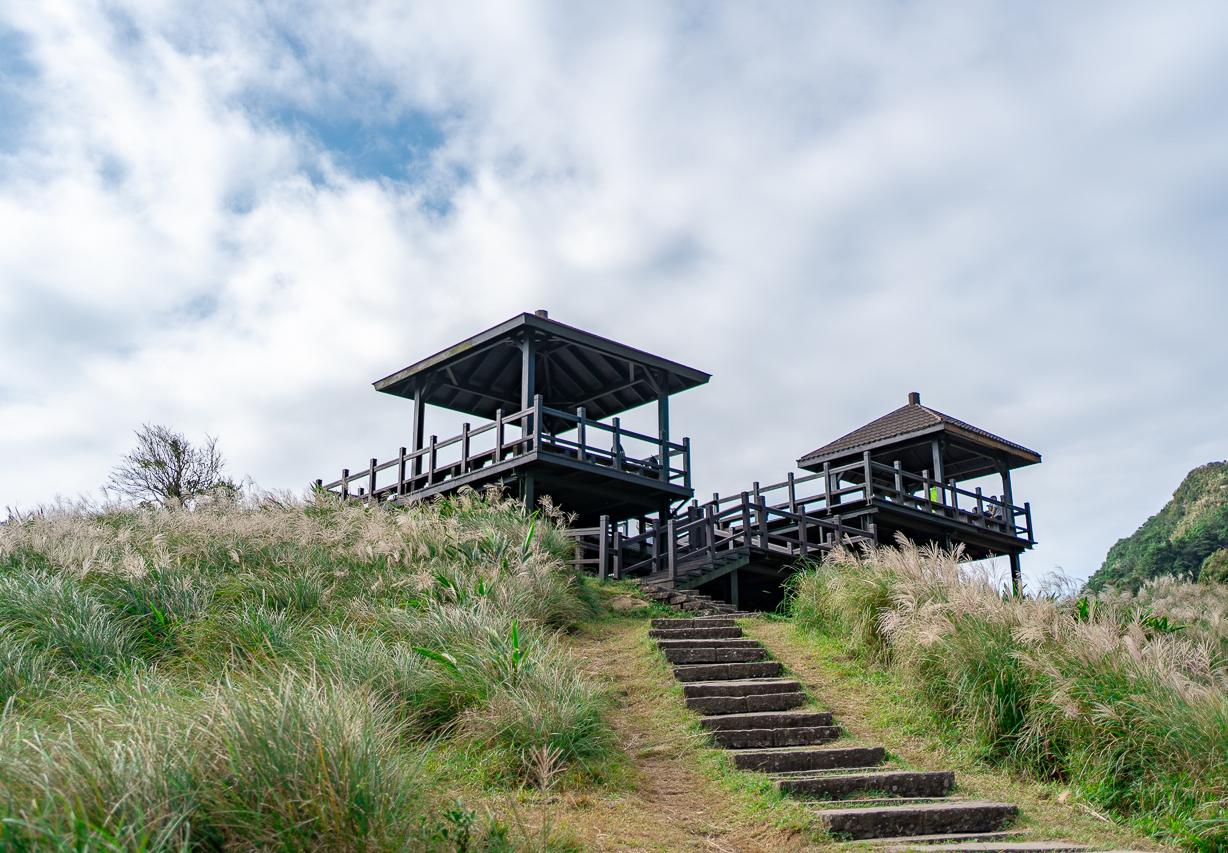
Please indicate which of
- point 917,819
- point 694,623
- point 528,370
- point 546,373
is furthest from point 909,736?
point 546,373

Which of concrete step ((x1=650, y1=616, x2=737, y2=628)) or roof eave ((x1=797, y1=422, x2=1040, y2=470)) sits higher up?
roof eave ((x1=797, y1=422, x2=1040, y2=470))

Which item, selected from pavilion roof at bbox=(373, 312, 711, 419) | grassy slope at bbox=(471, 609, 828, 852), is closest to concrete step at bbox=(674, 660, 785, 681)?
grassy slope at bbox=(471, 609, 828, 852)

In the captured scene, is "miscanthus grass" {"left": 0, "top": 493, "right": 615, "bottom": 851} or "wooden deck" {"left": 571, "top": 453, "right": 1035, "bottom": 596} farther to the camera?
"wooden deck" {"left": 571, "top": 453, "right": 1035, "bottom": 596}

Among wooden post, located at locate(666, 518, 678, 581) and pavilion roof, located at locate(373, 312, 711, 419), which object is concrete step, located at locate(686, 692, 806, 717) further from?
pavilion roof, located at locate(373, 312, 711, 419)

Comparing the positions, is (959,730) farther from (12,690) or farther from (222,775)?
(12,690)

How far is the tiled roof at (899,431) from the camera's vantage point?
2586cm

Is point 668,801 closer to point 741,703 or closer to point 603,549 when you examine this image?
point 741,703

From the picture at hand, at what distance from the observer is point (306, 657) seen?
813 cm

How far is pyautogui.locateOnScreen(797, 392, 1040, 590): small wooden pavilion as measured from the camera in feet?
78.2

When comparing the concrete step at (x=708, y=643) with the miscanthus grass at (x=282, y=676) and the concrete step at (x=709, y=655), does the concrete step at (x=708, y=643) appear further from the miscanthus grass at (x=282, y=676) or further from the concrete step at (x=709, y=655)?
the miscanthus grass at (x=282, y=676)

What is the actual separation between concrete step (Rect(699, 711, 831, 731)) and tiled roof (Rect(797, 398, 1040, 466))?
57.8 feet

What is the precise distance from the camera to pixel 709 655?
36.3 feet

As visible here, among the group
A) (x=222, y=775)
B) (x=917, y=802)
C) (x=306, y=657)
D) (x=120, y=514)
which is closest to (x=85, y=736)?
(x=222, y=775)

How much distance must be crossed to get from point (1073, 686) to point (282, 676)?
18.5 ft
